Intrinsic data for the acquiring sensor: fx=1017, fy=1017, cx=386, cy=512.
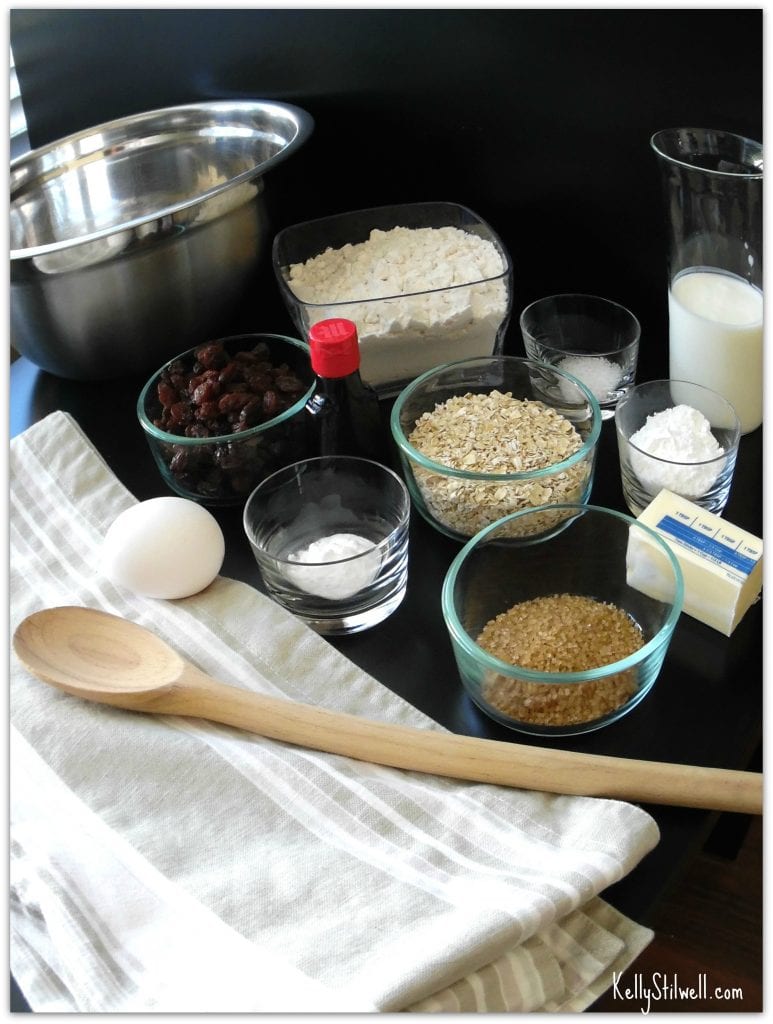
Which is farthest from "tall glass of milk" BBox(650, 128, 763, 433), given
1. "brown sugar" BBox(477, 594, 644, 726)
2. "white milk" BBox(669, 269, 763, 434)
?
"brown sugar" BBox(477, 594, 644, 726)

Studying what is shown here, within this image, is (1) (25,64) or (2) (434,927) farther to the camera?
(1) (25,64)

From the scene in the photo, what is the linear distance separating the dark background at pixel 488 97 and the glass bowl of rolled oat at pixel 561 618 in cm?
29

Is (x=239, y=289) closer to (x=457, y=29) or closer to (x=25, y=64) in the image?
(x=457, y=29)

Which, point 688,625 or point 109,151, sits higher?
point 109,151

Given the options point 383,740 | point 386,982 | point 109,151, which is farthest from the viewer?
point 109,151

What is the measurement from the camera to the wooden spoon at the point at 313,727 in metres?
0.64

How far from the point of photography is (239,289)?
1.05 meters

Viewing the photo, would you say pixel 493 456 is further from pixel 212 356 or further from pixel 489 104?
pixel 489 104

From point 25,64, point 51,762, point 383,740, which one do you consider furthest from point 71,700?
point 25,64

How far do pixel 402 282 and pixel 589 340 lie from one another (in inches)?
7.8

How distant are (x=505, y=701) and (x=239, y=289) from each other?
55 centimetres

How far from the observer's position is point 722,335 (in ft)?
2.84

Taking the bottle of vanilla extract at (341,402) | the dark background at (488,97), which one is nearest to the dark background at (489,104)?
the dark background at (488,97)

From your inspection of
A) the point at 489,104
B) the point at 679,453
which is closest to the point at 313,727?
the point at 679,453
